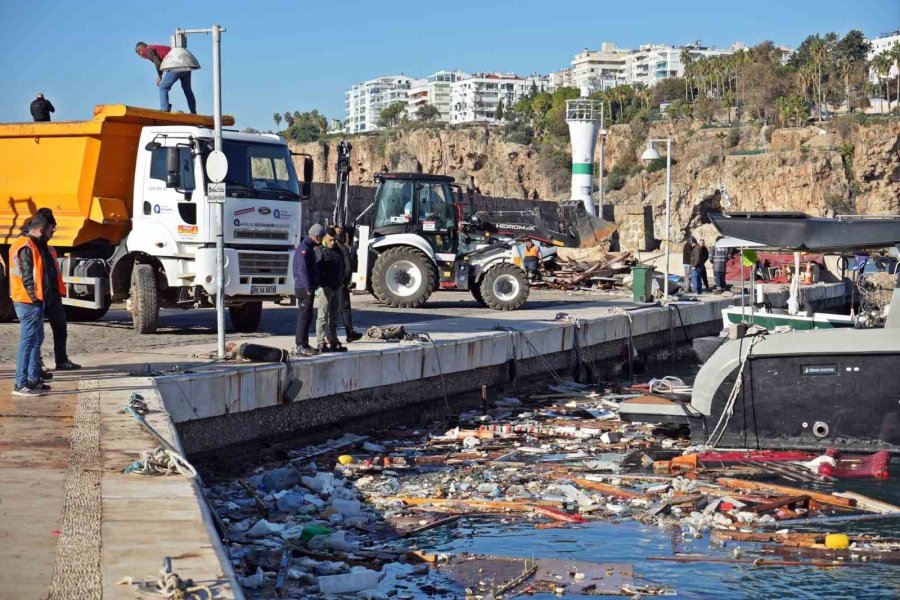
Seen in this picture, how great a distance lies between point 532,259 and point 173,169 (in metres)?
15.4

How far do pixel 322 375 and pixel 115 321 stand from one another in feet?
21.2

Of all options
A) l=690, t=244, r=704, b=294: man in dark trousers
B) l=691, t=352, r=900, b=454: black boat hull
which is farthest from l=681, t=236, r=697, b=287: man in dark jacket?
l=691, t=352, r=900, b=454: black boat hull

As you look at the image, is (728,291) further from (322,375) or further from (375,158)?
(375,158)

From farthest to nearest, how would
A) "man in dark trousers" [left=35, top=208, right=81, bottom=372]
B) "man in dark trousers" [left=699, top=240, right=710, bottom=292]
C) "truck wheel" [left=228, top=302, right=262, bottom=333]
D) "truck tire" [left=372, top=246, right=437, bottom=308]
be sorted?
"man in dark trousers" [left=699, top=240, right=710, bottom=292] → "truck tire" [left=372, top=246, right=437, bottom=308] → "truck wheel" [left=228, top=302, right=262, bottom=333] → "man in dark trousers" [left=35, top=208, right=81, bottom=372]

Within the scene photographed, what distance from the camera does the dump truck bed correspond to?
17297 mm

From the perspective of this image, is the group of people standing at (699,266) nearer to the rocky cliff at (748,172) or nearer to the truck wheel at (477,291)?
the truck wheel at (477,291)

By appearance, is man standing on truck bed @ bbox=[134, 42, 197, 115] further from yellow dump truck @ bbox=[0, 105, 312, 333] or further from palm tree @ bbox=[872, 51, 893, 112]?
palm tree @ bbox=[872, 51, 893, 112]

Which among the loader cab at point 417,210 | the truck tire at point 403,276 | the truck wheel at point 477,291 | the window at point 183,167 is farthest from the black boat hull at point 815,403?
the truck wheel at point 477,291

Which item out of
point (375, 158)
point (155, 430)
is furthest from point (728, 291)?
point (375, 158)

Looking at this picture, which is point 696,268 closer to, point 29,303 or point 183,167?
point 183,167

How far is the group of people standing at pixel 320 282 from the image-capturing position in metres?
14.4

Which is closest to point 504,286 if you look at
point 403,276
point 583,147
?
point 403,276

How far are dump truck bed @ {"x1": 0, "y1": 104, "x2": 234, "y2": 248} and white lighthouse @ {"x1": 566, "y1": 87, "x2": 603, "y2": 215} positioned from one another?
38.1 m

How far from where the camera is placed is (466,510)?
11.4 m
